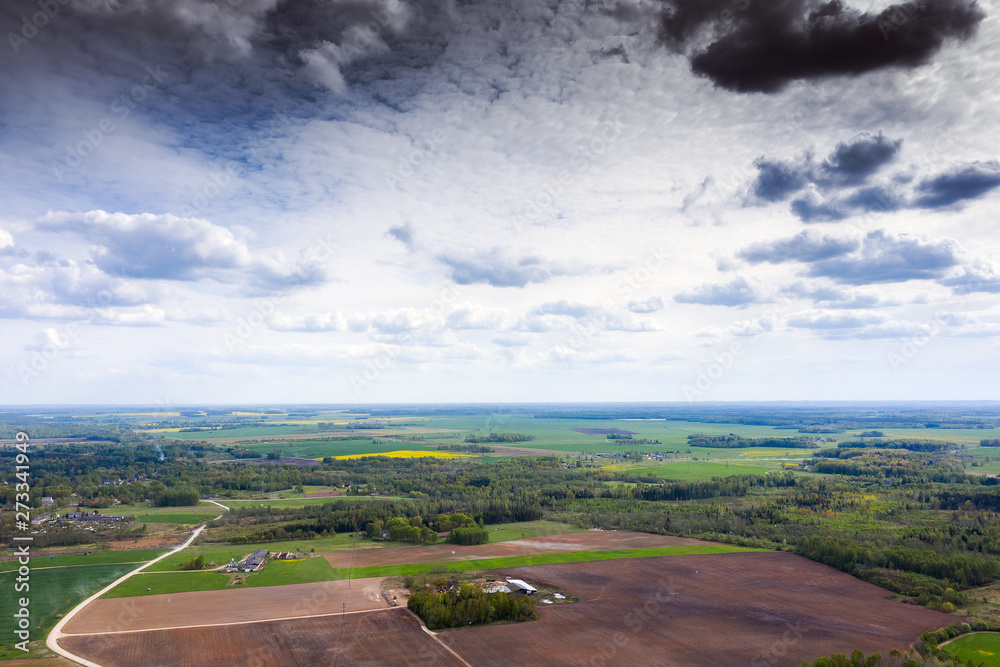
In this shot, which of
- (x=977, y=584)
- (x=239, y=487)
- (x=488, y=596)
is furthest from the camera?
(x=239, y=487)

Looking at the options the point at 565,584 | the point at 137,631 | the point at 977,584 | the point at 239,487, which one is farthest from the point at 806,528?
the point at 239,487

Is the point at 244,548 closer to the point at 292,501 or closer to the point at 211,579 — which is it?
the point at 211,579

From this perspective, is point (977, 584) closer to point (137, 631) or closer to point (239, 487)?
point (137, 631)

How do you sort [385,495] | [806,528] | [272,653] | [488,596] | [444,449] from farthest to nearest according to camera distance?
[444,449], [385,495], [806,528], [488,596], [272,653]

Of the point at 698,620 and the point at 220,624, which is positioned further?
the point at 698,620

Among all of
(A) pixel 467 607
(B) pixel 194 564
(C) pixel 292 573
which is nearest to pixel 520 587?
(A) pixel 467 607

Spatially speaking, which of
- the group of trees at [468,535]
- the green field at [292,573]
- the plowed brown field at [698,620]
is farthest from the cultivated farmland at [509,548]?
the plowed brown field at [698,620]

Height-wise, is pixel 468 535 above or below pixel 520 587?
above
